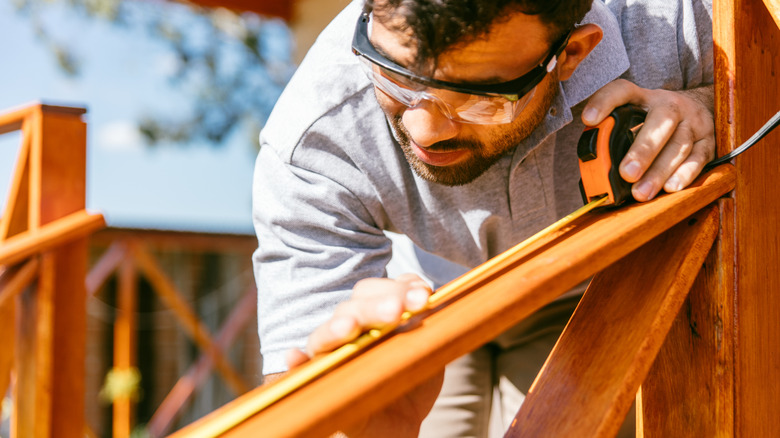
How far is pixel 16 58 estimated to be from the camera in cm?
615

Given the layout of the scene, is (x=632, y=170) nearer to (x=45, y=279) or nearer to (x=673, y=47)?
(x=673, y=47)

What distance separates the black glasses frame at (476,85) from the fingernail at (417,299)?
1.44 ft

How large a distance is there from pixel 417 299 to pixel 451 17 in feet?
1.61

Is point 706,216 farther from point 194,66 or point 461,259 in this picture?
point 194,66

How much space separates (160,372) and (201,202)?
154cm

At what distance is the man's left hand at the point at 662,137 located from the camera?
84 centimetres

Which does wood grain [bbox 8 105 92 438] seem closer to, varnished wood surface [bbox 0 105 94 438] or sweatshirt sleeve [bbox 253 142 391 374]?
varnished wood surface [bbox 0 105 94 438]

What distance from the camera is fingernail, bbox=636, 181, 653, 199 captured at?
84 cm

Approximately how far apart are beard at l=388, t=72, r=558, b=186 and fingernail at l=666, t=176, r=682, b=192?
32cm

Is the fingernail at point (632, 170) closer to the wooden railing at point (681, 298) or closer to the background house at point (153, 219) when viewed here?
the wooden railing at point (681, 298)

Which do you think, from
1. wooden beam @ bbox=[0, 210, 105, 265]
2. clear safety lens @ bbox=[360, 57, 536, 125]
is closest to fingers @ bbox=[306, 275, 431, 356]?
clear safety lens @ bbox=[360, 57, 536, 125]

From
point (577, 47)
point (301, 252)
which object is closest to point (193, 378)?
point (301, 252)

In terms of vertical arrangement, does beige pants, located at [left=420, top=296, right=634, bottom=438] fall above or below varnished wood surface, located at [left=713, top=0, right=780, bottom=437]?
below

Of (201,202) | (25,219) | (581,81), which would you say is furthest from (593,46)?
(201,202)
